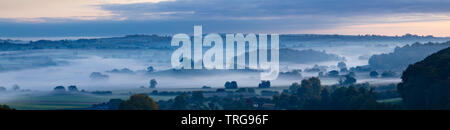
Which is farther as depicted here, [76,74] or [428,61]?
[76,74]

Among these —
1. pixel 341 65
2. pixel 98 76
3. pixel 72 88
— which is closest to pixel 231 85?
pixel 98 76

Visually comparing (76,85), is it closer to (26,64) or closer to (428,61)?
(26,64)

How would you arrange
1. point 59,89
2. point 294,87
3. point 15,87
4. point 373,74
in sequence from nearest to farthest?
point 15,87, point 59,89, point 294,87, point 373,74

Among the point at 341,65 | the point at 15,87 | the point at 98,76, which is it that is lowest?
the point at 15,87

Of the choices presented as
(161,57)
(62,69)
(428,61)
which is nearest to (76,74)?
(62,69)

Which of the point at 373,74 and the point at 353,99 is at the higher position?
the point at 373,74

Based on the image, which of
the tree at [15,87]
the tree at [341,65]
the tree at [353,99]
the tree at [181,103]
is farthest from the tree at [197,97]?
the tree at [341,65]

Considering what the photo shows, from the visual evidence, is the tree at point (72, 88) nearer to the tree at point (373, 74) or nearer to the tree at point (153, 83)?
the tree at point (153, 83)

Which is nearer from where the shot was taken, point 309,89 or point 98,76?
point 309,89

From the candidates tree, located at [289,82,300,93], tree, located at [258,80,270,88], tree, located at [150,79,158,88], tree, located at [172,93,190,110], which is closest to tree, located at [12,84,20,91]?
tree, located at [150,79,158,88]

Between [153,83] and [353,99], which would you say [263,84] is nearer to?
[153,83]
